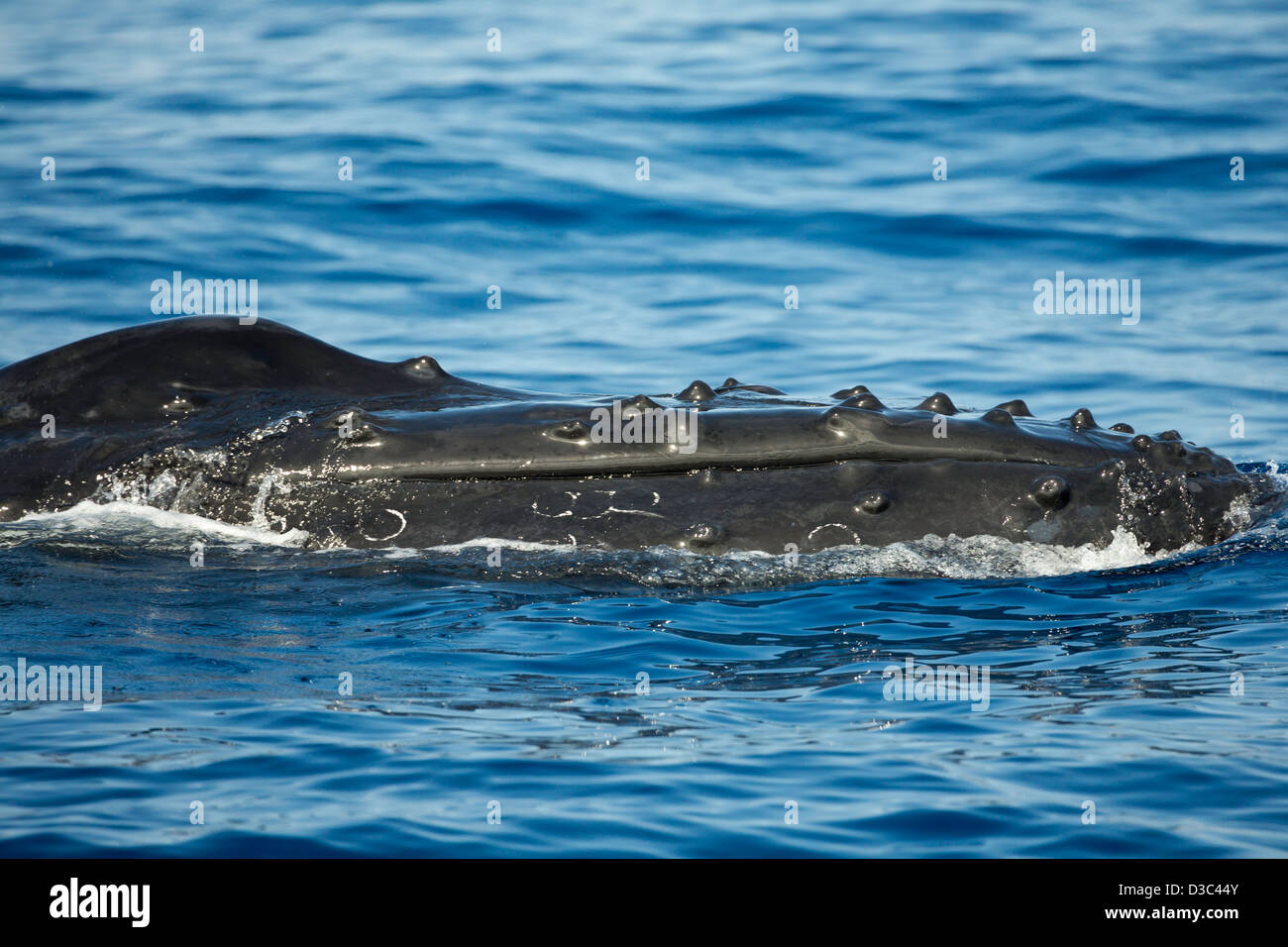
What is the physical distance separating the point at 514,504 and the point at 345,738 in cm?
202

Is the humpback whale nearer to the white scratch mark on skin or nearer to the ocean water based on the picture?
the white scratch mark on skin

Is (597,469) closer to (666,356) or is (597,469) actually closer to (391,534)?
(391,534)

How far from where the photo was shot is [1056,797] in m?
5.52

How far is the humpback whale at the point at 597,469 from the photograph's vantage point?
7750 millimetres

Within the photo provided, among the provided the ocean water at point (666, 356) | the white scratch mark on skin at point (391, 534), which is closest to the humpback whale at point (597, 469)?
the white scratch mark on skin at point (391, 534)

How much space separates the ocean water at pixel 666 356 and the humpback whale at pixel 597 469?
162 mm

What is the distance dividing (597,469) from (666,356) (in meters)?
7.80

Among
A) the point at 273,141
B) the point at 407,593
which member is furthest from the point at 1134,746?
the point at 273,141

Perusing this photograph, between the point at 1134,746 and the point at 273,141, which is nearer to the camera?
the point at 1134,746

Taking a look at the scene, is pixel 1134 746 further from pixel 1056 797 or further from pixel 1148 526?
pixel 1148 526

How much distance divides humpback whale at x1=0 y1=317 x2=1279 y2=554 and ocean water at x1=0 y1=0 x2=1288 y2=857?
0.53ft
